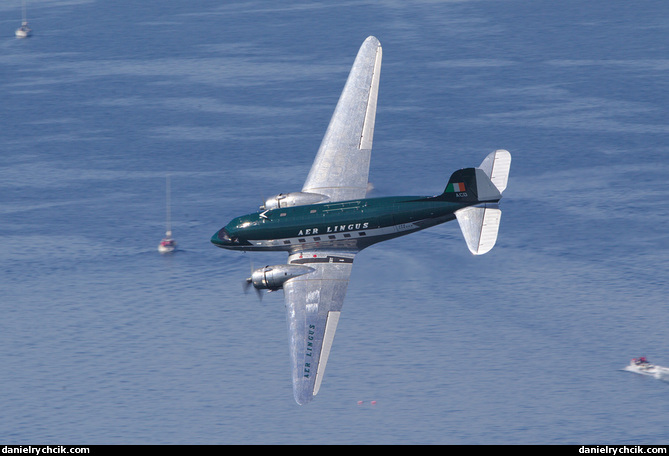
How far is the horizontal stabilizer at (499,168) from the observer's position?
292 ft

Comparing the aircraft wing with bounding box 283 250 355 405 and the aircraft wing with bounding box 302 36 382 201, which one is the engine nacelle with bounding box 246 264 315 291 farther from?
the aircraft wing with bounding box 302 36 382 201

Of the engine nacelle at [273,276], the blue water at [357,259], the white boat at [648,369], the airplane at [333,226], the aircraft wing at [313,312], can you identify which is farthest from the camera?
the white boat at [648,369]

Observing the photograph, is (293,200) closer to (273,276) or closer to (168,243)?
(273,276)

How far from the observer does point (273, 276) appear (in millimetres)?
86188

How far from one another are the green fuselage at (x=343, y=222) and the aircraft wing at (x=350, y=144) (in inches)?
180

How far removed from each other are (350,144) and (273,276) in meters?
18.1

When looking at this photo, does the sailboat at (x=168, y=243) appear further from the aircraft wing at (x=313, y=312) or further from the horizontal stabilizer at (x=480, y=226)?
the horizontal stabilizer at (x=480, y=226)

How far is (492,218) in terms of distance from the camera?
8625 centimetres

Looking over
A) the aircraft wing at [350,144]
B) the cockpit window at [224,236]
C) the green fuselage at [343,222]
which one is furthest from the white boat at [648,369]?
the cockpit window at [224,236]

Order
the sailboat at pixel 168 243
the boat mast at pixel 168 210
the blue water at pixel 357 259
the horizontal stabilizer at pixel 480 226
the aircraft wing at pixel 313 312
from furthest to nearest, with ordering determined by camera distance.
A: 1. the boat mast at pixel 168 210
2. the sailboat at pixel 168 243
3. the blue water at pixel 357 259
4. the horizontal stabilizer at pixel 480 226
5. the aircraft wing at pixel 313 312
